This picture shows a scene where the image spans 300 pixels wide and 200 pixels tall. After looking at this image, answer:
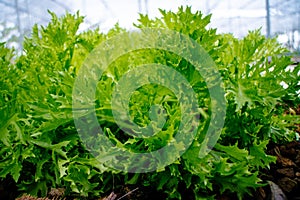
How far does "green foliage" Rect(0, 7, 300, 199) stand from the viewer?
592 mm

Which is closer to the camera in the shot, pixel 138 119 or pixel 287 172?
pixel 138 119

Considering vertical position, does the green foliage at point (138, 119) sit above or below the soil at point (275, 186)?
above

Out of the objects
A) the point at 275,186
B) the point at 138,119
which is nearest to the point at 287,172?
the point at 275,186

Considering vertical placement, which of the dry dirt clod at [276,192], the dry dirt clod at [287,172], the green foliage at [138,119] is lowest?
the dry dirt clod at [276,192]

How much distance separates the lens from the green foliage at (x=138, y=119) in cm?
59

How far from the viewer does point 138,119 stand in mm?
627

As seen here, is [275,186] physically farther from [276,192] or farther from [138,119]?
[138,119]

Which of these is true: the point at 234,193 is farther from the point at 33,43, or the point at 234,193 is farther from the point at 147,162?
the point at 33,43

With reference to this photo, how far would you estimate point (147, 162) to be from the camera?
0.61 metres

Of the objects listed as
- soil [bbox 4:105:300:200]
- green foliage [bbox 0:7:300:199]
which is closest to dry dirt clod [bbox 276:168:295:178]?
soil [bbox 4:105:300:200]

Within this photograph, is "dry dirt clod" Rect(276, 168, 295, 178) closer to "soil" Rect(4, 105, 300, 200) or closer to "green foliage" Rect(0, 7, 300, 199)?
"soil" Rect(4, 105, 300, 200)

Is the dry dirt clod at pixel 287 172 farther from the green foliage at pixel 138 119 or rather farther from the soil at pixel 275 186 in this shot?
the green foliage at pixel 138 119

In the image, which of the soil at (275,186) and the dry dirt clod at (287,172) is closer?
the soil at (275,186)

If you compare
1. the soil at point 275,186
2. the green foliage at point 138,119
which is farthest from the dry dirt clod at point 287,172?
the green foliage at point 138,119
